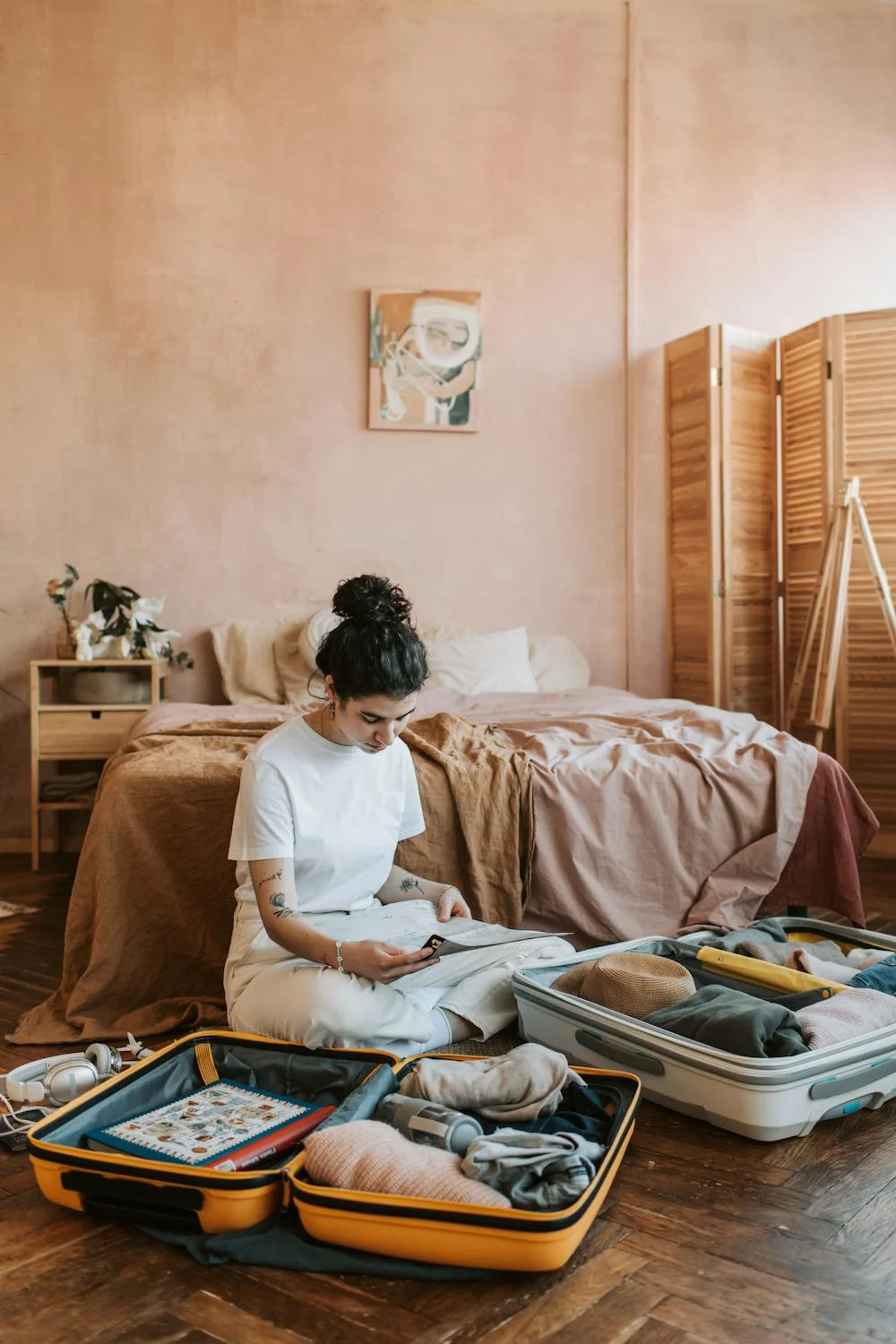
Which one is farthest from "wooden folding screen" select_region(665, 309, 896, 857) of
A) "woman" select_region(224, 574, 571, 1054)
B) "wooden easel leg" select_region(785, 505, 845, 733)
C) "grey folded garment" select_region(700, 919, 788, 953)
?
"woman" select_region(224, 574, 571, 1054)

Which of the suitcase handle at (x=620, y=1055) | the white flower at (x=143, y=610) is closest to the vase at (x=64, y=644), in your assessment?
the white flower at (x=143, y=610)

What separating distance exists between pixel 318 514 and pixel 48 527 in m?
1.07

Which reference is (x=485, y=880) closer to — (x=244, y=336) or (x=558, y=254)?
(x=244, y=336)

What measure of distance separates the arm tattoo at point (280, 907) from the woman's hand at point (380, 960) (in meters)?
0.14

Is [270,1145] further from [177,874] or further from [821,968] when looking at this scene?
[821,968]

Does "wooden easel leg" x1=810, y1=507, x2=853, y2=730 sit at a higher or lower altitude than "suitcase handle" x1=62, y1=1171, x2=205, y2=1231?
higher

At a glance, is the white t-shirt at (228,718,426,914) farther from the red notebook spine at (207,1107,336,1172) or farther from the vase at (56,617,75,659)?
the vase at (56,617,75,659)

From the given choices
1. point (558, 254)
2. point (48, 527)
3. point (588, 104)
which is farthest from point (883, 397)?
point (48, 527)

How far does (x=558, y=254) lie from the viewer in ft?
15.9

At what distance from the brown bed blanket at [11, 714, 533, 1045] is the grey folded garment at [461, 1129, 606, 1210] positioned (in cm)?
103

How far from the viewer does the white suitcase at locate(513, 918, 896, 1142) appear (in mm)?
1804

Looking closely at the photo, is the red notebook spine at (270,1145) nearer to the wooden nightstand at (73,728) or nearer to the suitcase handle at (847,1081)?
the suitcase handle at (847,1081)

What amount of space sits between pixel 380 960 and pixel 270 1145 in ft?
1.00

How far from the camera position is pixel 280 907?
1.91 m
